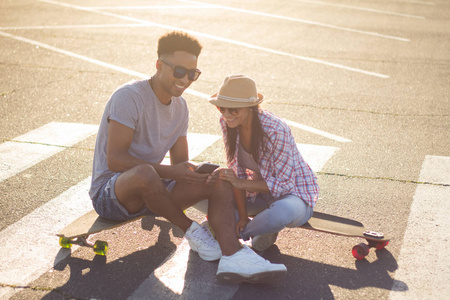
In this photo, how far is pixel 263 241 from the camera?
14.9ft

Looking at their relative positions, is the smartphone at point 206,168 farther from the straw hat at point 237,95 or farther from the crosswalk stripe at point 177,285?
the crosswalk stripe at point 177,285

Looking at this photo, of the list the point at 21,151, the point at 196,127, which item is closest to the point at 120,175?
the point at 21,151

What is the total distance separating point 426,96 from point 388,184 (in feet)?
11.2

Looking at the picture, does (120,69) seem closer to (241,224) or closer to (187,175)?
(187,175)

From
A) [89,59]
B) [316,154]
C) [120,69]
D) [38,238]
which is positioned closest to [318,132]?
[316,154]

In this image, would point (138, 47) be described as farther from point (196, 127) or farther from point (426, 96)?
point (426, 96)

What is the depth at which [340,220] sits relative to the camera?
4.75 meters

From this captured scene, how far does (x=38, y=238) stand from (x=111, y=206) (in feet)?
2.48

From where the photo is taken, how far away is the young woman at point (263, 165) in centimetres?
439

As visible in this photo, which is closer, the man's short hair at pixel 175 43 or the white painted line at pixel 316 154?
the man's short hair at pixel 175 43

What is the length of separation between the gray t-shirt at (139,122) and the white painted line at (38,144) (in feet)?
5.92

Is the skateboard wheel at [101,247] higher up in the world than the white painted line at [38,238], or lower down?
higher up

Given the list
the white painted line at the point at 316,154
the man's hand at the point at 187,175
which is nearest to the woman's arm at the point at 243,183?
the man's hand at the point at 187,175

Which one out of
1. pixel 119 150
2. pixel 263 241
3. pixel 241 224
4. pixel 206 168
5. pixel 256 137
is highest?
pixel 256 137
